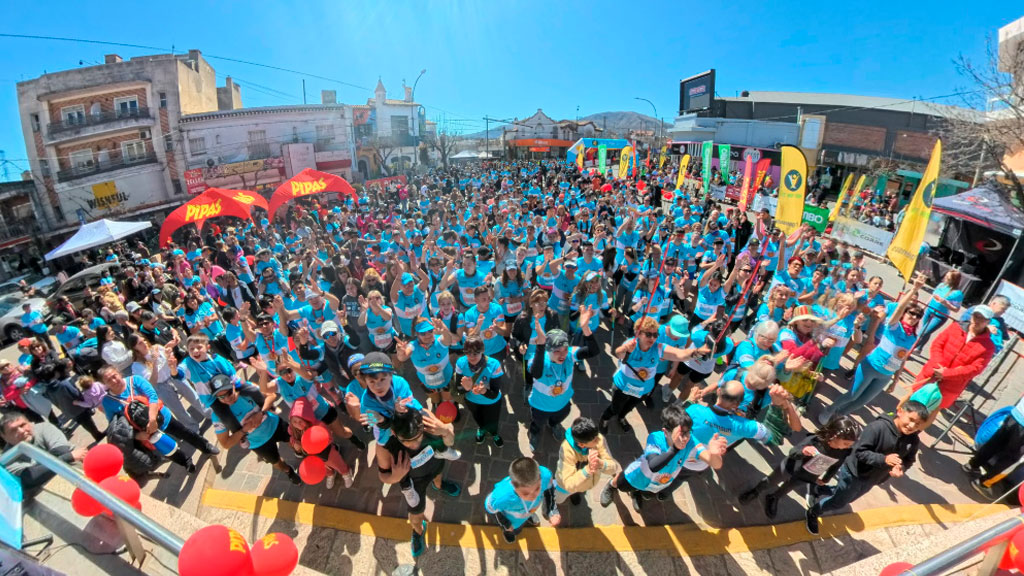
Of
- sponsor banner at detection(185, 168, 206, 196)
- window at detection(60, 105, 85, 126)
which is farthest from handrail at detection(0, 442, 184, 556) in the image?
window at detection(60, 105, 85, 126)

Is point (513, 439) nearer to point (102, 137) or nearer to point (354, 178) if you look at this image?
point (102, 137)

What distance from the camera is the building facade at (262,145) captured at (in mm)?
26719

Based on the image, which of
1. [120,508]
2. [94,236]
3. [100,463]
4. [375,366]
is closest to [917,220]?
[375,366]

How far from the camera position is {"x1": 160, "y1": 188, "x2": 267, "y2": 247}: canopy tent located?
479 inches

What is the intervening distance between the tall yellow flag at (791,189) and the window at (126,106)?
35.1 metres

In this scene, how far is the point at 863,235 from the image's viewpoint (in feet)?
40.2

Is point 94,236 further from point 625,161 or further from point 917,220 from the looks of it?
point 917,220

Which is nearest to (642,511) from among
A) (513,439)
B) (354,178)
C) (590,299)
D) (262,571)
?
(513,439)

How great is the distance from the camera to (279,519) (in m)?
4.08

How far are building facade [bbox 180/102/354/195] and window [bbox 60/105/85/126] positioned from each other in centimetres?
498

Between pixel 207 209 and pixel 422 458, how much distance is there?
1391cm

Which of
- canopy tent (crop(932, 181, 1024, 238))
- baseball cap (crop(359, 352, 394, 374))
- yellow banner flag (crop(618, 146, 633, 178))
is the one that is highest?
yellow banner flag (crop(618, 146, 633, 178))

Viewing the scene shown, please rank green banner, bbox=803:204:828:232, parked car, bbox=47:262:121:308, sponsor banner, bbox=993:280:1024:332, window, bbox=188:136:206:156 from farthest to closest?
window, bbox=188:136:206:156
green banner, bbox=803:204:828:232
parked car, bbox=47:262:121:308
sponsor banner, bbox=993:280:1024:332

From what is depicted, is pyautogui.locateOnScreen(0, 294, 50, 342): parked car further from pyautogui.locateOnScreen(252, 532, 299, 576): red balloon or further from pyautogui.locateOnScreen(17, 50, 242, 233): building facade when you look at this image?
pyautogui.locateOnScreen(17, 50, 242, 233): building facade
